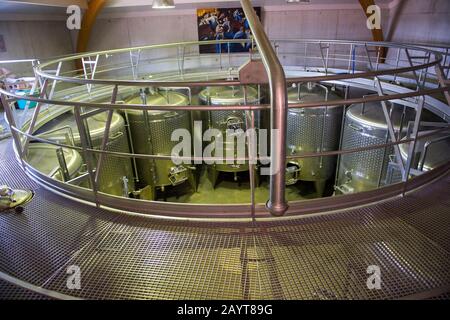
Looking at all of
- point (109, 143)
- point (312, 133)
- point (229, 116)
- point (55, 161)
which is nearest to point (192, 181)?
point (229, 116)

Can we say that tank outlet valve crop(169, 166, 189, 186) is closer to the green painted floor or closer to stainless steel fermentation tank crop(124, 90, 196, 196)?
stainless steel fermentation tank crop(124, 90, 196, 196)

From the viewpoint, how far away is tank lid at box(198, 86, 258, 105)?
21.4 ft

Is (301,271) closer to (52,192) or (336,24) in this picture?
(52,192)

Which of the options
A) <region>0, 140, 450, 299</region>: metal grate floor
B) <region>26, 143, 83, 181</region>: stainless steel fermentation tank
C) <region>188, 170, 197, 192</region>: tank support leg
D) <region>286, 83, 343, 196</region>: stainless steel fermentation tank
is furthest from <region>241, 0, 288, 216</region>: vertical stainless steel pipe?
<region>188, 170, 197, 192</region>: tank support leg

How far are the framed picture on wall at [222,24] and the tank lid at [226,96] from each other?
2980 millimetres

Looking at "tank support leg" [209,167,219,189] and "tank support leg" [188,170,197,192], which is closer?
"tank support leg" [188,170,197,192]

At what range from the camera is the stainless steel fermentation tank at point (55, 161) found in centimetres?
348

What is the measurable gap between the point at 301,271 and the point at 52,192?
2.19m

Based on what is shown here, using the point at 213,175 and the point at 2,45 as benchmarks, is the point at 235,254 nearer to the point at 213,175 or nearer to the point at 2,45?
the point at 213,175

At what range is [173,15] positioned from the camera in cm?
956

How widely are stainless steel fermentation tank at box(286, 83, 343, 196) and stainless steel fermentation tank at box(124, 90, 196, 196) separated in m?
2.25

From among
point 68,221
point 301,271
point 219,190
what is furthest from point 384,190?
point 219,190

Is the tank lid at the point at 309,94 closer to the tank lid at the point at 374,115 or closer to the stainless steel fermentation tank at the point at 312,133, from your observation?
the stainless steel fermentation tank at the point at 312,133

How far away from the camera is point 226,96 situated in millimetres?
6676
